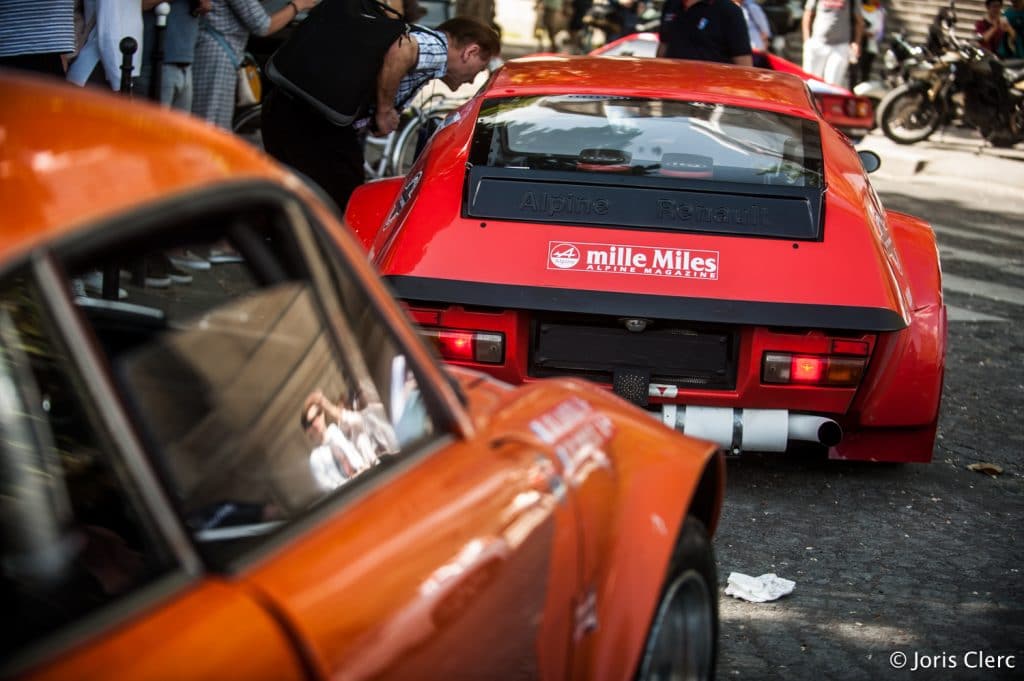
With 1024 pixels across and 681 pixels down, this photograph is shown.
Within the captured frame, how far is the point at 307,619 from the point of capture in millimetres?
1691

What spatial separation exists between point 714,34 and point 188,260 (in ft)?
26.2

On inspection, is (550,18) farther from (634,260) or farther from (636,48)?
(634,260)

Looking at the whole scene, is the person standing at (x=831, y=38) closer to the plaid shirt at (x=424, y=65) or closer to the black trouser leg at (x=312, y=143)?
the plaid shirt at (x=424, y=65)

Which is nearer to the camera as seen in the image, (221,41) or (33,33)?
(33,33)

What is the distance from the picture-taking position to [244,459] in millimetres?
1906

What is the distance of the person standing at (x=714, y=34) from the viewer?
9.51 m

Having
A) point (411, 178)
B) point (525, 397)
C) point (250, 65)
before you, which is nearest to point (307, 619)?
point (525, 397)

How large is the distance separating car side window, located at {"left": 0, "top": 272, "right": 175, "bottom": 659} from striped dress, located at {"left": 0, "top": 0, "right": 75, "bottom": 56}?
14.6 ft

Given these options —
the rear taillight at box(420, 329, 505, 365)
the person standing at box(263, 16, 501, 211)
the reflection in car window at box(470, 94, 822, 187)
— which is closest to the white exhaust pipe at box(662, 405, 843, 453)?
the rear taillight at box(420, 329, 505, 365)

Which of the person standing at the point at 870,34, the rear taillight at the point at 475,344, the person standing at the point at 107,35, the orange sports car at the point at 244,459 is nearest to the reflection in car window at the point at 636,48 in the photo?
the person standing at the point at 870,34

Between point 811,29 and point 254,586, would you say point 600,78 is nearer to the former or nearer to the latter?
point 254,586

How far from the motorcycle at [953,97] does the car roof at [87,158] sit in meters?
15.5

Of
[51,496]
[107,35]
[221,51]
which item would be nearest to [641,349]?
[51,496]

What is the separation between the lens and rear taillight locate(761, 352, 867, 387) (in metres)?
4.81
